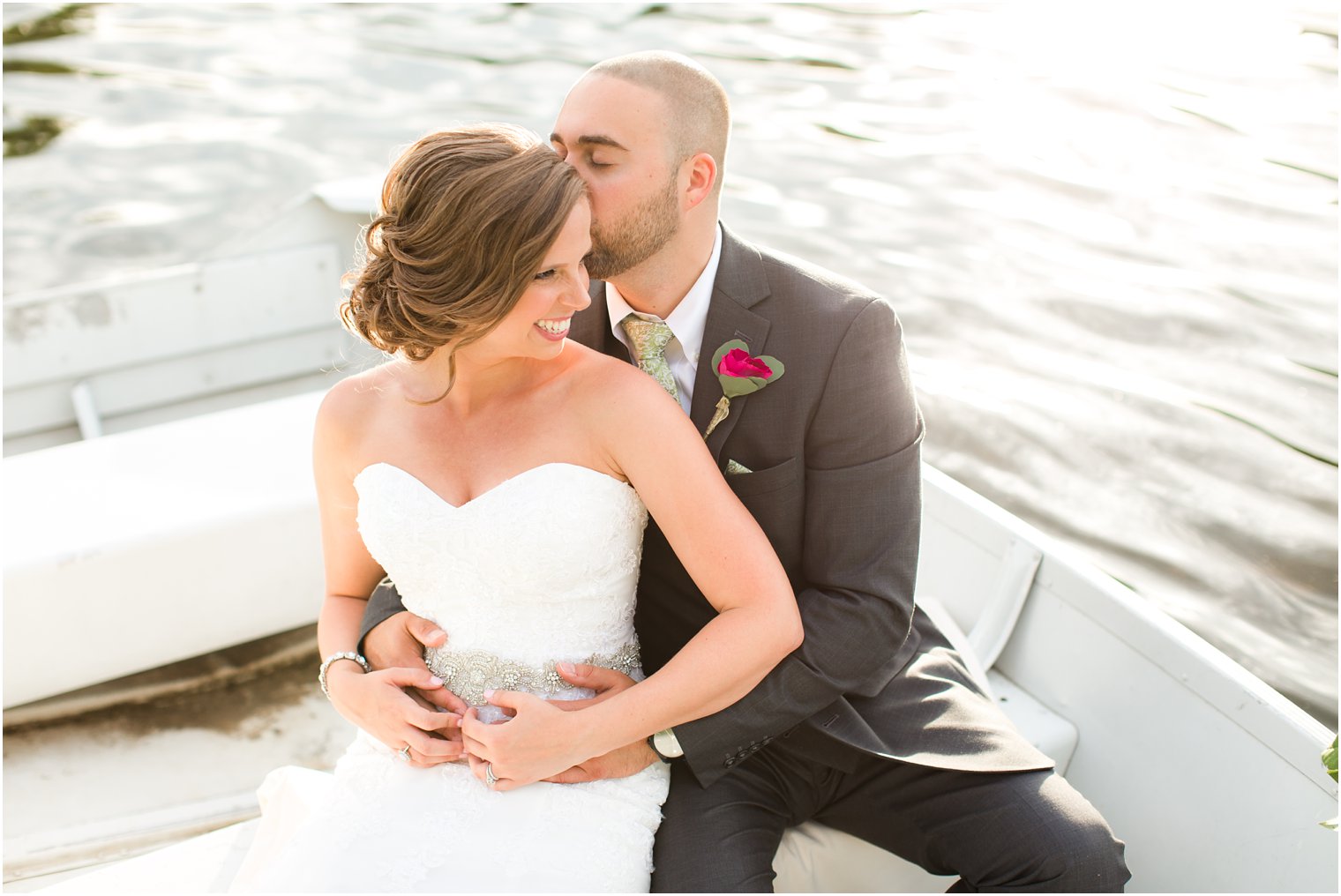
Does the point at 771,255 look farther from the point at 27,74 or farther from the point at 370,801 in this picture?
the point at 27,74

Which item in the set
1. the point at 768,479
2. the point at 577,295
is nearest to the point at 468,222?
the point at 577,295

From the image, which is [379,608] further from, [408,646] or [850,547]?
[850,547]

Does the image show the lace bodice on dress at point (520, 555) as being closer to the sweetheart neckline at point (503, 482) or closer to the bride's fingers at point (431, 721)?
the sweetheart neckline at point (503, 482)

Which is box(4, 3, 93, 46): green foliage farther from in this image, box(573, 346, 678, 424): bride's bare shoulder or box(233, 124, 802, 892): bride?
box(573, 346, 678, 424): bride's bare shoulder

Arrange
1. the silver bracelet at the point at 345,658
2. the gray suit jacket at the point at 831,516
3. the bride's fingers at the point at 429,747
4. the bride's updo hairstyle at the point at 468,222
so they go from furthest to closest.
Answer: the silver bracelet at the point at 345,658, the gray suit jacket at the point at 831,516, the bride's fingers at the point at 429,747, the bride's updo hairstyle at the point at 468,222

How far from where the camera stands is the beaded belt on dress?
201cm

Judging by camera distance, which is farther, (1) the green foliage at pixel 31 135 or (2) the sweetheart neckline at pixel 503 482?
(1) the green foliage at pixel 31 135

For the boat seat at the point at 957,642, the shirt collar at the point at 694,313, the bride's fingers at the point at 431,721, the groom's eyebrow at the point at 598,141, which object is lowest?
the boat seat at the point at 957,642

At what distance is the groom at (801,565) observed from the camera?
1985 millimetres

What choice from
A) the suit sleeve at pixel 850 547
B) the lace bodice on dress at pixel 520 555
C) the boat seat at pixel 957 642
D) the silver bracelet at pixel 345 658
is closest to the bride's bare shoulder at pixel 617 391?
the lace bodice on dress at pixel 520 555

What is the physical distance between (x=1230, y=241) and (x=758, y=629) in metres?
7.28

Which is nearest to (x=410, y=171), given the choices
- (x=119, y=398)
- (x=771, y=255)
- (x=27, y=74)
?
(x=771, y=255)

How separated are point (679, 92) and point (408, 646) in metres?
1.14

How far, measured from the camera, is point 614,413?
1.96 m
